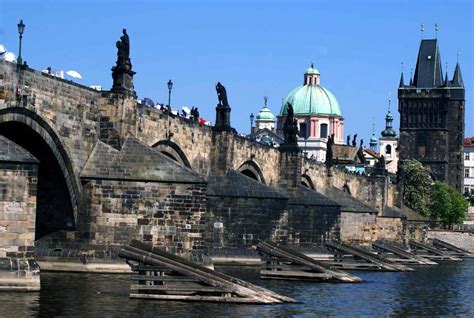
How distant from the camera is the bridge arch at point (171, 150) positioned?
59.0 m

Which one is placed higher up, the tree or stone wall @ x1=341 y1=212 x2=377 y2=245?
the tree

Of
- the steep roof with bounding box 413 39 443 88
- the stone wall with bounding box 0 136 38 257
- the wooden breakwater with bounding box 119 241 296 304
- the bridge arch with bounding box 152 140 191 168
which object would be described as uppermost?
the steep roof with bounding box 413 39 443 88

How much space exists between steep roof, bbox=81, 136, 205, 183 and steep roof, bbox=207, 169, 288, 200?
47.7 feet

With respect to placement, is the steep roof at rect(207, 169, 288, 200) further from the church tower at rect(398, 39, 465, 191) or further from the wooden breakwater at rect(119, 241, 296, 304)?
the church tower at rect(398, 39, 465, 191)

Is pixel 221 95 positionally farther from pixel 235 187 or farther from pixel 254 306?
pixel 254 306

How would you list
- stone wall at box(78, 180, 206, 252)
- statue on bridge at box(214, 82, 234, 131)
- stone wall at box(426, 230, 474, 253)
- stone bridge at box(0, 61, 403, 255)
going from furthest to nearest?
stone wall at box(426, 230, 474, 253) → statue on bridge at box(214, 82, 234, 131) → stone wall at box(78, 180, 206, 252) → stone bridge at box(0, 61, 403, 255)

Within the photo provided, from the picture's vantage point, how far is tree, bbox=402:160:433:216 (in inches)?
5945

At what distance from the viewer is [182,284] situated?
39375 millimetres

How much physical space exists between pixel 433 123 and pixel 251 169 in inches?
4685

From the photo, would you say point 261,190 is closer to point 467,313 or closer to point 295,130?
point 295,130

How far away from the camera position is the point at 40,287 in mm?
39125

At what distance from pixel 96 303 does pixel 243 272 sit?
20.9 m

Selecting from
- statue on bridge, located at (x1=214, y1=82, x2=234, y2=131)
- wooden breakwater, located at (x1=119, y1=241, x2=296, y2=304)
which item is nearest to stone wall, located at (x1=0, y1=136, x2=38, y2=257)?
wooden breakwater, located at (x1=119, y1=241, x2=296, y2=304)

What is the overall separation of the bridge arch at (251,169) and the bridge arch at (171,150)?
12525 mm
